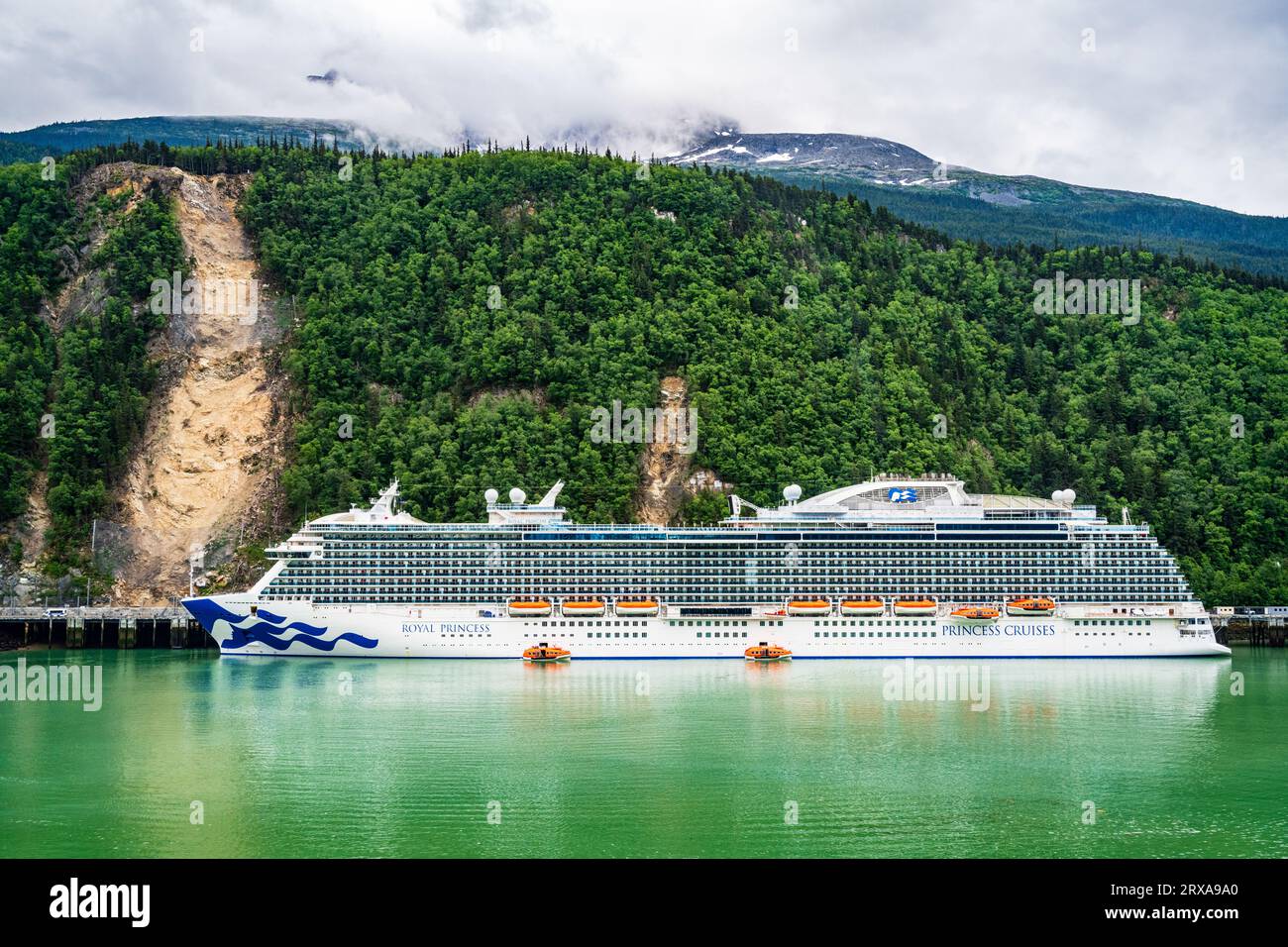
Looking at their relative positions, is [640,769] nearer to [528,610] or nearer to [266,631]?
[528,610]

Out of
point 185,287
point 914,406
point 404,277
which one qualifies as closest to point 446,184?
point 404,277

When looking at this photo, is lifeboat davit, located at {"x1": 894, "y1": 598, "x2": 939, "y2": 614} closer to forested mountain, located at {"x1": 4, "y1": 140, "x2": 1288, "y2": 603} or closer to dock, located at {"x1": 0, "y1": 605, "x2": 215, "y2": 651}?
forested mountain, located at {"x1": 4, "y1": 140, "x2": 1288, "y2": 603}

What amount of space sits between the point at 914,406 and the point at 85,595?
58267mm

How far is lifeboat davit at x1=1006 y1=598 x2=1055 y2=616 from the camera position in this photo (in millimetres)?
68875

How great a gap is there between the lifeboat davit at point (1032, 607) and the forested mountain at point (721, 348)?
2125cm

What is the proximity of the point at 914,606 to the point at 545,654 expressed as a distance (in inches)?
761

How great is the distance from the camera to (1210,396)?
340 ft

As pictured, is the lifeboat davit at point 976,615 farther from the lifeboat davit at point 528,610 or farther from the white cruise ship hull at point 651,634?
the lifeboat davit at point 528,610

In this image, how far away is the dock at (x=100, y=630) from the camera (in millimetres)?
75938

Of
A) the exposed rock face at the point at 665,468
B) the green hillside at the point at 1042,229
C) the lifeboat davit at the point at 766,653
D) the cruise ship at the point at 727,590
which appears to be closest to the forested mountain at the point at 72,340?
the cruise ship at the point at 727,590

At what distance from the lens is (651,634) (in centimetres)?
6719

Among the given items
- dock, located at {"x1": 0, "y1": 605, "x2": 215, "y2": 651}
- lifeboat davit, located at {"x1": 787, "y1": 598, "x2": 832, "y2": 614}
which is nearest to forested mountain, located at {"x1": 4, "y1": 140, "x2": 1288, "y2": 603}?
dock, located at {"x1": 0, "y1": 605, "x2": 215, "y2": 651}

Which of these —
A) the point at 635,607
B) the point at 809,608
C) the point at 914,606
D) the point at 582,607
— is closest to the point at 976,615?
the point at 914,606
